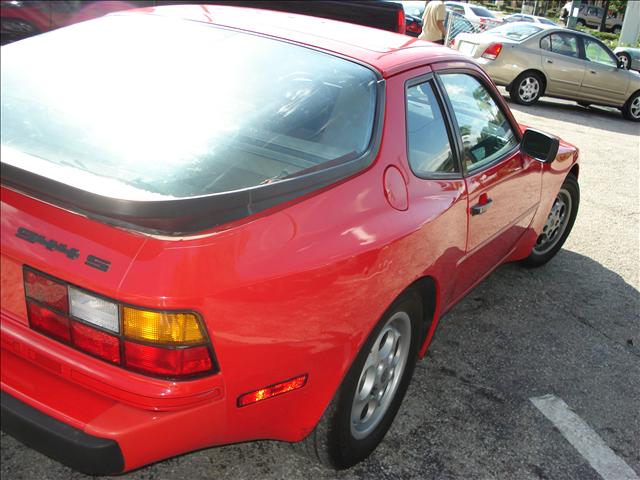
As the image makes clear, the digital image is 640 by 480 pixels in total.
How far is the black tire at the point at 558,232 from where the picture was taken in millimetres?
4812

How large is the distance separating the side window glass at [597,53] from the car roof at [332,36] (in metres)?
10.3

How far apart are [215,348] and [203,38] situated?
1.46m

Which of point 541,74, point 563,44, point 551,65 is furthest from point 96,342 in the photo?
point 563,44

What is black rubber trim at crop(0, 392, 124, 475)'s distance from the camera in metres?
1.82

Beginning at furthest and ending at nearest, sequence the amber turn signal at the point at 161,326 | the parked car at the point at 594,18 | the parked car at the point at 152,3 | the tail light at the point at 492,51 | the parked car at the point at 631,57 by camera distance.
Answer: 1. the parked car at the point at 594,18
2. the parked car at the point at 631,57
3. the tail light at the point at 492,51
4. the parked car at the point at 152,3
5. the amber turn signal at the point at 161,326

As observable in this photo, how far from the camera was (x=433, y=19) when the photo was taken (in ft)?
36.7

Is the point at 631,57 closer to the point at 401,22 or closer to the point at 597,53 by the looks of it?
the point at 597,53

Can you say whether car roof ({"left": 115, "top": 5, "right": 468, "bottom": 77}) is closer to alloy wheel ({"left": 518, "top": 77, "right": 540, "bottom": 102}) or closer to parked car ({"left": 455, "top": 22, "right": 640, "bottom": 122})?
parked car ({"left": 455, "top": 22, "right": 640, "bottom": 122})

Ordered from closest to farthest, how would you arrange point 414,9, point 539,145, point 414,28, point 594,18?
1. point 539,145
2. point 414,28
3. point 414,9
4. point 594,18

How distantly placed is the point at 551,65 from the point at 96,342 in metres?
11.8

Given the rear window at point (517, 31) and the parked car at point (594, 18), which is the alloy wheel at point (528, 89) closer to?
the rear window at point (517, 31)

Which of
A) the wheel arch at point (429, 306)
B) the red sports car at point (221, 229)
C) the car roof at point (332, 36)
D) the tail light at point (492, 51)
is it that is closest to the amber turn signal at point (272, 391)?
the red sports car at point (221, 229)

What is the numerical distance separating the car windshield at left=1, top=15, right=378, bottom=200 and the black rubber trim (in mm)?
627

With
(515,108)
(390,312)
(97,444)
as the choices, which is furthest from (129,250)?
(515,108)
